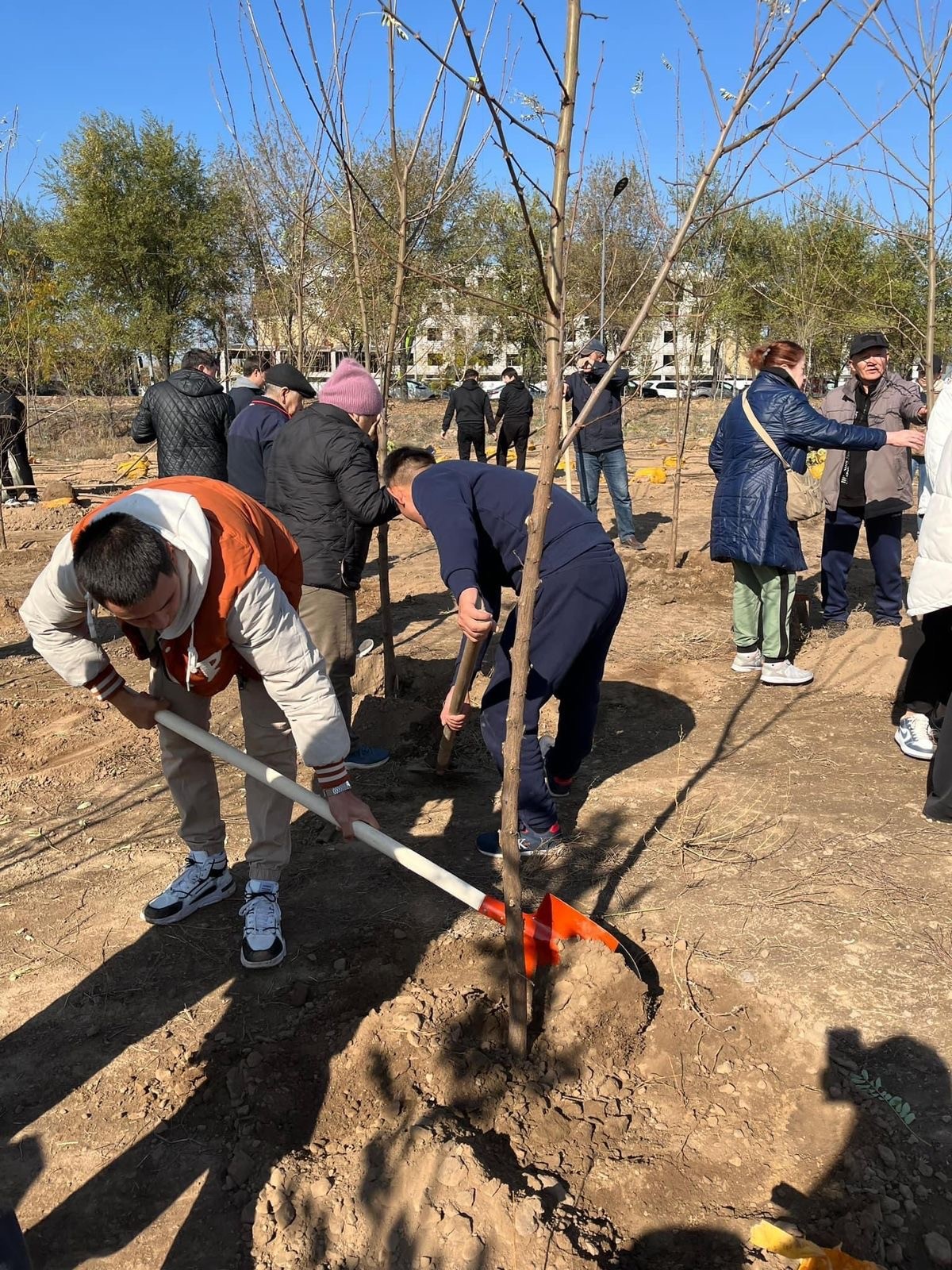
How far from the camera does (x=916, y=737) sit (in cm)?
414

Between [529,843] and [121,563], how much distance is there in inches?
74.6

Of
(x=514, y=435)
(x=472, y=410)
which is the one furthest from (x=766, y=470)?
(x=472, y=410)

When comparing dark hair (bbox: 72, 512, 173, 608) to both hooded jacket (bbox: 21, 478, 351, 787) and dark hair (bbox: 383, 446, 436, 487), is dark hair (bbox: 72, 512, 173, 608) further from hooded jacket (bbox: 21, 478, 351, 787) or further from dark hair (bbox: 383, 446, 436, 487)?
dark hair (bbox: 383, 446, 436, 487)

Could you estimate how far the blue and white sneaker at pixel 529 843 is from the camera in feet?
11.2

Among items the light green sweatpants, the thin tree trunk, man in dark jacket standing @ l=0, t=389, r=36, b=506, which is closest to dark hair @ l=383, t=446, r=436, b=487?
the thin tree trunk

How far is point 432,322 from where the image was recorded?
1254 inches

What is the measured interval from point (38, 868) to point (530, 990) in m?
2.02

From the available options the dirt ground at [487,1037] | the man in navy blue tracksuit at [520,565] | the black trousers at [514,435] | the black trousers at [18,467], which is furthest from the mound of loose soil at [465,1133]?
the black trousers at [18,467]

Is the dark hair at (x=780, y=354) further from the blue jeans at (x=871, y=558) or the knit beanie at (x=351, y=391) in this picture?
the knit beanie at (x=351, y=391)

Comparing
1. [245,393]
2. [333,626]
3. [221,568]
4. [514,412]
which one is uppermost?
[245,393]

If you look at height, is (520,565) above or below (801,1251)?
above

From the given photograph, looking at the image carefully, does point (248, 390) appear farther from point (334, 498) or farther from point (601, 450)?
point (601, 450)

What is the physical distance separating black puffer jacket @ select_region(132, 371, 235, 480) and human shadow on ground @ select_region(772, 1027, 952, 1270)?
4935mm

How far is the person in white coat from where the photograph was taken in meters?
3.36
